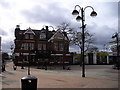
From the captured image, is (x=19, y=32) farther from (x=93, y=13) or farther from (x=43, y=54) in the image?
(x=93, y=13)

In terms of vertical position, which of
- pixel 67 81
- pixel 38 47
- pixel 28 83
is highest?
→ pixel 38 47

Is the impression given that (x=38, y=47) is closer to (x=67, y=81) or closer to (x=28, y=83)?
(x=67, y=81)

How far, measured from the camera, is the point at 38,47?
53594 mm

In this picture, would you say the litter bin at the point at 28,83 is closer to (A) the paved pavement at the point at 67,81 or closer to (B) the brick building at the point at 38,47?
(A) the paved pavement at the point at 67,81

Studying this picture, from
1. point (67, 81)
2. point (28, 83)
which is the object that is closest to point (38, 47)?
point (67, 81)

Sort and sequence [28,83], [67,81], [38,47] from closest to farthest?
[28,83] < [67,81] < [38,47]

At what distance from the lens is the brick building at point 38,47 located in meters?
50.4

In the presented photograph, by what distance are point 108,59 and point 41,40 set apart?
23.1 m

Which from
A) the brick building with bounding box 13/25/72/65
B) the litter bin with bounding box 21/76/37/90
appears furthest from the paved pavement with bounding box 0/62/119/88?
the brick building with bounding box 13/25/72/65

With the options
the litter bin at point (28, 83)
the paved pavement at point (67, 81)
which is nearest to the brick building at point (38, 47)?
the paved pavement at point (67, 81)

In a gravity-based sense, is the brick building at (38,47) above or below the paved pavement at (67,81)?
above

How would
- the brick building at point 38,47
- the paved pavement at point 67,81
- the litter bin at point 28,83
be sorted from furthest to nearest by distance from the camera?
the brick building at point 38,47 < the paved pavement at point 67,81 < the litter bin at point 28,83

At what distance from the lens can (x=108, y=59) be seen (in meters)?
62.7

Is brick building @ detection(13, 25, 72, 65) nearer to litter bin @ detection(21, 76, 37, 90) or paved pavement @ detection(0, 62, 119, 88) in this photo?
paved pavement @ detection(0, 62, 119, 88)
